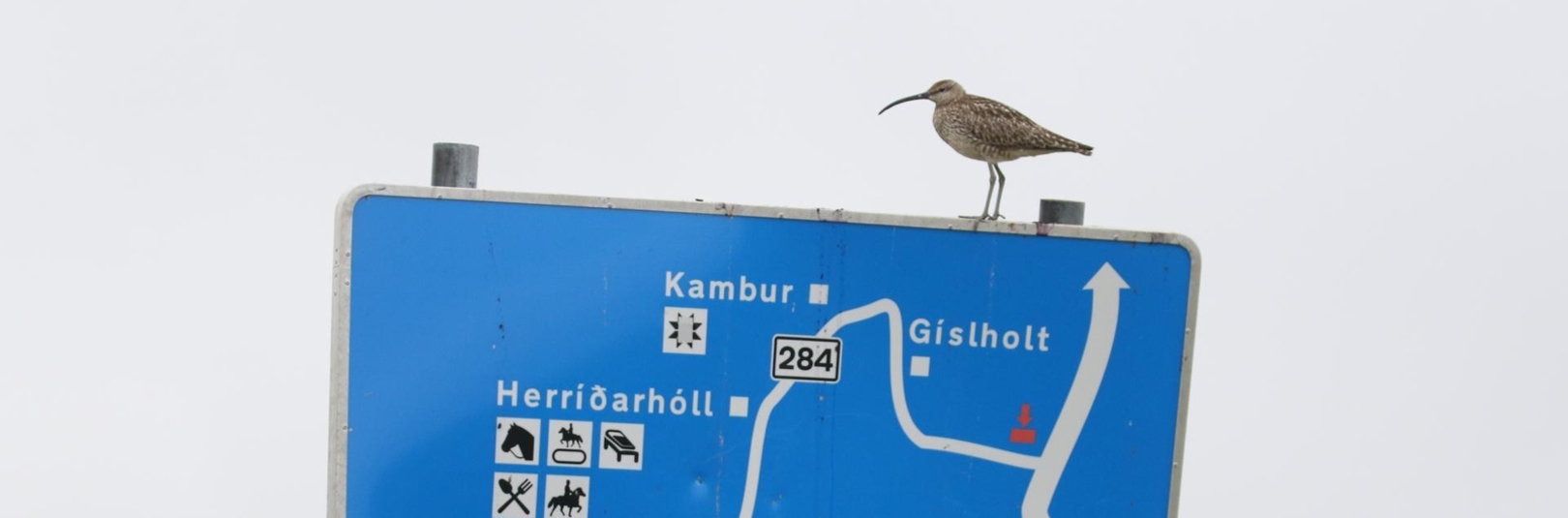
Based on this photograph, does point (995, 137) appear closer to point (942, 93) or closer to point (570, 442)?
point (942, 93)

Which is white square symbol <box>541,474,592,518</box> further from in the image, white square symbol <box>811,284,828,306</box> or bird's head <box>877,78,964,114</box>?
bird's head <box>877,78,964,114</box>

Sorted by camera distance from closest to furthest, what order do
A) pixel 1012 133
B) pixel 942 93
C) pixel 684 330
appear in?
pixel 684 330 → pixel 1012 133 → pixel 942 93

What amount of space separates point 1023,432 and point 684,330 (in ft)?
2.07

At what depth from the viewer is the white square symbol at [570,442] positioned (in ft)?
6.55

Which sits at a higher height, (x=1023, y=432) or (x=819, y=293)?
(x=819, y=293)

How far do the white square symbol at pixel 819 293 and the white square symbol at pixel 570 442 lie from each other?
1.45ft

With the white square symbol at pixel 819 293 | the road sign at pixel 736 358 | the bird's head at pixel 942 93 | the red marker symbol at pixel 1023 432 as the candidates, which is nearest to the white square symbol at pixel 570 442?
the road sign at pixel 736 358

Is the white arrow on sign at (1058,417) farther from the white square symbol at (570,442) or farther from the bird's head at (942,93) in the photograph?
the bird's head at (942,93)

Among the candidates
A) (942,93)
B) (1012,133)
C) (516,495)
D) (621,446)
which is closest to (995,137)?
(1012,133)

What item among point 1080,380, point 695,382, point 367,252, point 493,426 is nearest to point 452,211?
point 367,252

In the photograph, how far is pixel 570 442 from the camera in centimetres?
200

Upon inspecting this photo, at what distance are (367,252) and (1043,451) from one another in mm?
1226

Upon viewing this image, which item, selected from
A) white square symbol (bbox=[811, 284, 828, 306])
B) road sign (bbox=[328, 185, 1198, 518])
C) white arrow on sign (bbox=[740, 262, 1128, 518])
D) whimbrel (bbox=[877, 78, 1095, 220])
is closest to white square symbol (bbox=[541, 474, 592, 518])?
road sign (bbox=[328, 185, 1198, 518])

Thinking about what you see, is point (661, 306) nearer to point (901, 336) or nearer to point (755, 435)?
point (755, 435)
